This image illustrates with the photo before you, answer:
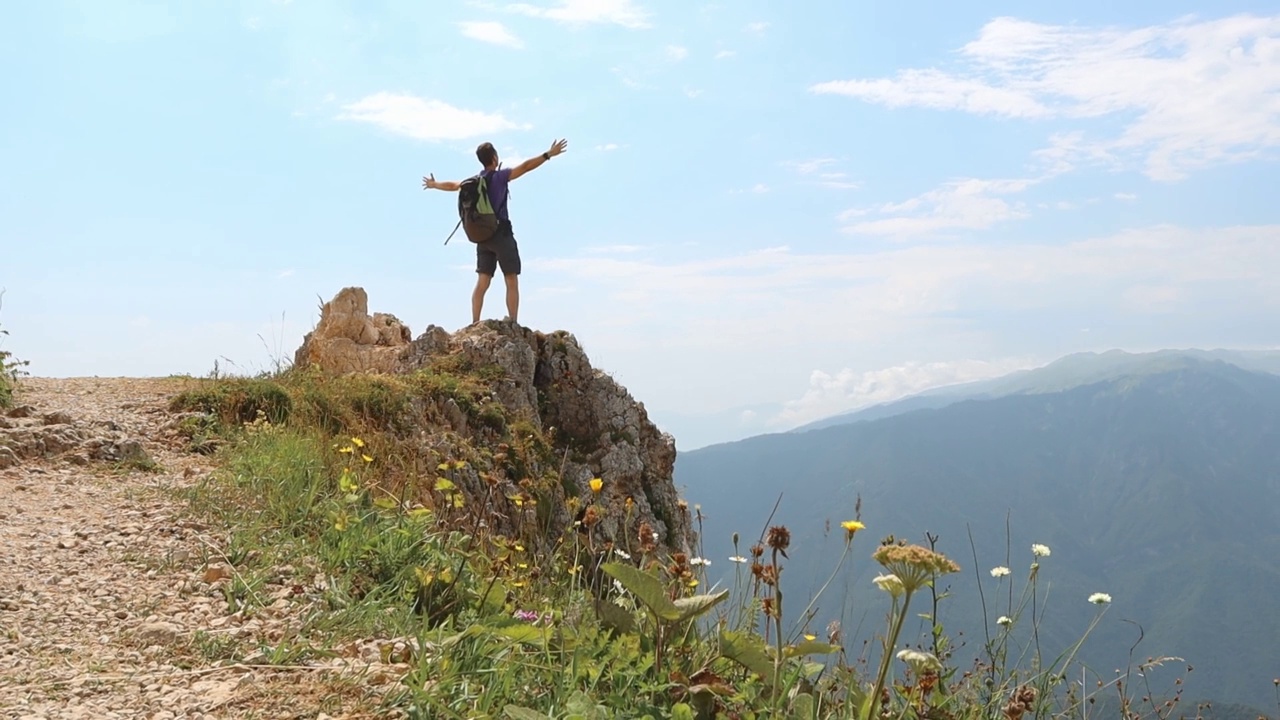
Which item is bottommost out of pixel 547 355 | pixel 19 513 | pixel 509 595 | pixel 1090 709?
pixel 1090 709

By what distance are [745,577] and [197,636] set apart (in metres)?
2.46

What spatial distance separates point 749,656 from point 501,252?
11.8m

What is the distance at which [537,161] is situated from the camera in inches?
544

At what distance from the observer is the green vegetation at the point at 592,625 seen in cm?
316

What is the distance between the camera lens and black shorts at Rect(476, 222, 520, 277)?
14.5 meters

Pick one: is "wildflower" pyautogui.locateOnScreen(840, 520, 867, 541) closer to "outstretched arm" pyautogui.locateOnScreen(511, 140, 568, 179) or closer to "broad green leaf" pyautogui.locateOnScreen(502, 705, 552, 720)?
"broad green leaf" pyautogui.locateOnScreen(502, 705, 552, 720)

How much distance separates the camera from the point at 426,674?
3.42 meters

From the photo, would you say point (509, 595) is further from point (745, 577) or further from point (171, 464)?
point (171, 464)

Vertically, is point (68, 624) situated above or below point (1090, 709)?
above

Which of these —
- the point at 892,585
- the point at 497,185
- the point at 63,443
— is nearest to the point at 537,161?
the point at 497,185

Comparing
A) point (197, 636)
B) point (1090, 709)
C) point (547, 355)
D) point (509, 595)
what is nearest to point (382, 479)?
point (509, 595)

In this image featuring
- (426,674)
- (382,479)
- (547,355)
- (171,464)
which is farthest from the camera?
(547,355)

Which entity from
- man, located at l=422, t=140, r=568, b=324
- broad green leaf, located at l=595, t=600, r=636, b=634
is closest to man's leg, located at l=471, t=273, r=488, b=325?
man, located at l=422, t=140, r=568, b=324

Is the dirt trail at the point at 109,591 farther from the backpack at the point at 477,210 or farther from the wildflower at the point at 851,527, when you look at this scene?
the backpack at the point at 477,210
